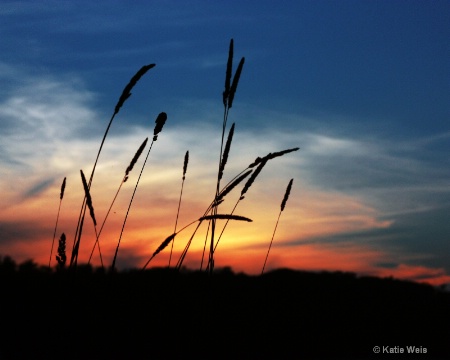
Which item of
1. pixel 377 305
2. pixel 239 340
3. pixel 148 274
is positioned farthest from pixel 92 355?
pixel 377 305

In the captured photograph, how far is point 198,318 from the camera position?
7.62 ft

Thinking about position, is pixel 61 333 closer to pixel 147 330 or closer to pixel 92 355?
pixel 92 355

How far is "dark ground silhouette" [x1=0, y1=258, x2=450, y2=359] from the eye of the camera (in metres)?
2.19

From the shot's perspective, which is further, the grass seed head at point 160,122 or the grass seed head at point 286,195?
the grass seed head at point 286,195

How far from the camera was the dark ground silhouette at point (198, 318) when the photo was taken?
2.19m

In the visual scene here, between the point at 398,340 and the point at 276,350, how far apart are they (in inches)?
32.9

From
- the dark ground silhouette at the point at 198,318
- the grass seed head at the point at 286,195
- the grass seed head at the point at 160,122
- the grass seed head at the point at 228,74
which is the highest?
the grass seed head at the point at 228,74

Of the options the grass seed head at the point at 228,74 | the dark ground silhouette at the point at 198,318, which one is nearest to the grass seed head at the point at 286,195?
the dark ground silhouette at the point at 198,318

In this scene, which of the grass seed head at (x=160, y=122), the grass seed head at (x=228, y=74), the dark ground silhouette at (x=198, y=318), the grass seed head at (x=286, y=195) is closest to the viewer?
the dark ground silhouette at (x=198, y=318)

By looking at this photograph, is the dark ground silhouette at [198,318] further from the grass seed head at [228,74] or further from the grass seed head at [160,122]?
the grass seed head at [228,74]

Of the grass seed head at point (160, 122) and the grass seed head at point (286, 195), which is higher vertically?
the grass seed head at point (160, 122)

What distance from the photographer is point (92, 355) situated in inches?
79.8

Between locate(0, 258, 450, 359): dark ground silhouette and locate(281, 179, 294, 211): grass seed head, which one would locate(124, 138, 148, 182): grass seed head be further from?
locate(281, 179, 294, 211): grass seed head

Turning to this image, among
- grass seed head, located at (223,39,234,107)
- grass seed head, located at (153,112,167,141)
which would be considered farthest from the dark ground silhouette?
grass seed head, located at (223,39,234,107)
